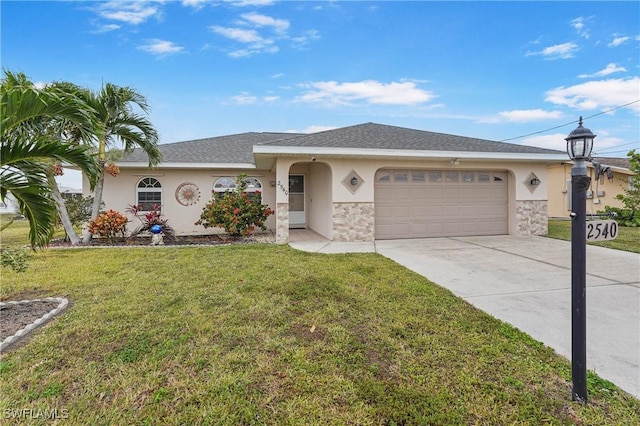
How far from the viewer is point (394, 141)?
10352 mm

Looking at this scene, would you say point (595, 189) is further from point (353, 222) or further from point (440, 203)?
point (353, 222)

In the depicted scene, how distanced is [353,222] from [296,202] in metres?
4.89

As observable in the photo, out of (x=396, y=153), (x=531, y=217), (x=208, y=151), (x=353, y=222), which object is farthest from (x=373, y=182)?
(x=208, y=151)

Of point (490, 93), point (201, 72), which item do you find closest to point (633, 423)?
point (201, 72)

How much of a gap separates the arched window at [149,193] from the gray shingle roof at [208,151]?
3.07ft

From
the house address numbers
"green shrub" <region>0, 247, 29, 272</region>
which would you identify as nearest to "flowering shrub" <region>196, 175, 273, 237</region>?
"green shrub" <region>0, 247, 29, 272</region>

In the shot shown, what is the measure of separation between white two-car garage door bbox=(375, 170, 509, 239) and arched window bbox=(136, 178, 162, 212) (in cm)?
854

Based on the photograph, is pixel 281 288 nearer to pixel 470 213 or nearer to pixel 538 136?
pixel 470 213

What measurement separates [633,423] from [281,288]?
399cm

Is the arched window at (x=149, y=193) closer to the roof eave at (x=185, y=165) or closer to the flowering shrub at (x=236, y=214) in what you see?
the roof eave at (x=185, y=165)

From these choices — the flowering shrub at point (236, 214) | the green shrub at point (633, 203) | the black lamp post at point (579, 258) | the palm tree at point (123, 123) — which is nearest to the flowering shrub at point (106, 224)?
the palm tree at point (123, 123)

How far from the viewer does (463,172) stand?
1098cm

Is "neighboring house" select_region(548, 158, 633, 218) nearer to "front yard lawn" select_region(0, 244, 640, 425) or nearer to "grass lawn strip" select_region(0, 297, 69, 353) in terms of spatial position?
"front yard lawn" select_region(0, 244, 640, 425)

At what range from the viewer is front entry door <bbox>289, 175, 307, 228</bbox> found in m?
14.2
